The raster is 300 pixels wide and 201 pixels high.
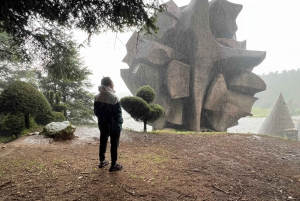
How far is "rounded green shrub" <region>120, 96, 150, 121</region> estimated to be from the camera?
792cm

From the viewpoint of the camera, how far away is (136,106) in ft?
26.1

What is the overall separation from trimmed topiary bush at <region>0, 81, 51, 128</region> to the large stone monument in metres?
8.89

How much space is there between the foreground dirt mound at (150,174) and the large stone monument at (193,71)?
9.61 meters

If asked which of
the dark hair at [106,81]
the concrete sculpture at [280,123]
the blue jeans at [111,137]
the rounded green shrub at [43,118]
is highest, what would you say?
the dark hair at [106,81]

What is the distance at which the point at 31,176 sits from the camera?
11.2 ft

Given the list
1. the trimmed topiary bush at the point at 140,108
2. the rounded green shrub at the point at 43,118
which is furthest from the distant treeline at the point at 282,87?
the rounded green shrub at the point at 43,118

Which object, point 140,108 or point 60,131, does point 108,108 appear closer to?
point 60,131

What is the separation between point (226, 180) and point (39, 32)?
4625mm

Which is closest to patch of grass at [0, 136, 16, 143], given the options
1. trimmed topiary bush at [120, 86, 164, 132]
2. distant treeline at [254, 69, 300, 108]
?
trimmed topiary bush at [120, 86, 164, 132]

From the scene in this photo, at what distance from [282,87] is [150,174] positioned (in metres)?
63.7

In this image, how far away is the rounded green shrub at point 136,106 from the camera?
792 centimetres

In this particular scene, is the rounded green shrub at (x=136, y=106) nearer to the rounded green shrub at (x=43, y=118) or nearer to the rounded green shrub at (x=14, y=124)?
the rounded green shrub at (x=43, y=118)

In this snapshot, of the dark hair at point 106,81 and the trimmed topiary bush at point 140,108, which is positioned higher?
the dark hair at point 106,81

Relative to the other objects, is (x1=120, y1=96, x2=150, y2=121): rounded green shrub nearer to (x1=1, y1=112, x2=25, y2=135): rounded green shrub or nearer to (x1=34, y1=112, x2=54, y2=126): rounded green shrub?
(x1=34, y1=112, x2=54, y2=126): rounded green shrub
